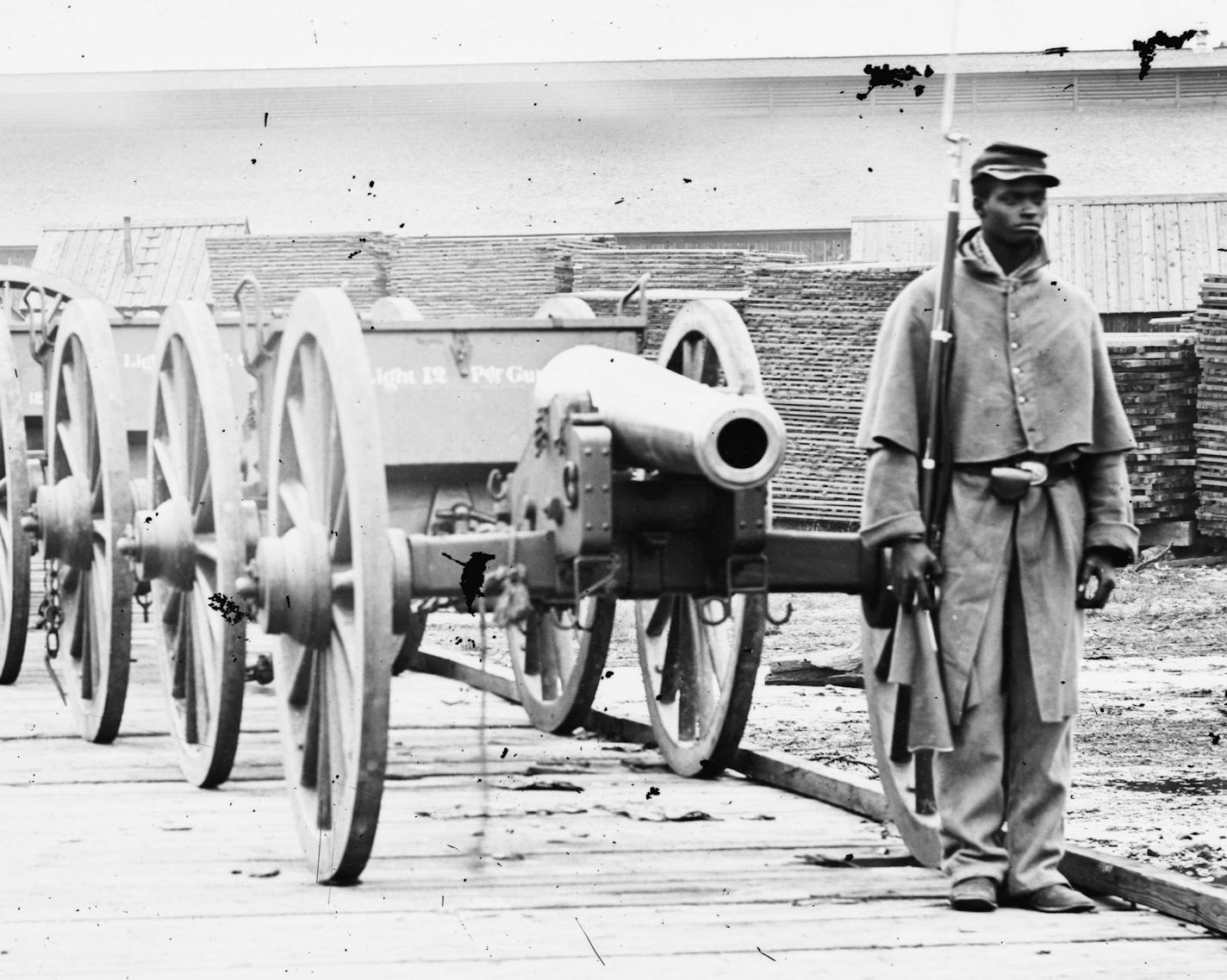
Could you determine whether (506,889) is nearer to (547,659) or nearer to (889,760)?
(889,760)

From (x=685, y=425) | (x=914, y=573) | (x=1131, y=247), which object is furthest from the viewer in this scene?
(x=1131, y=247)

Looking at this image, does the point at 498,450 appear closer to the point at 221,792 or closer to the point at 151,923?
the point at 221,792

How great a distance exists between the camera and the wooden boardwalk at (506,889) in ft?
14.5

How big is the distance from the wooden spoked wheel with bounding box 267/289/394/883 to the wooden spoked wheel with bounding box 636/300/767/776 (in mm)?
1079

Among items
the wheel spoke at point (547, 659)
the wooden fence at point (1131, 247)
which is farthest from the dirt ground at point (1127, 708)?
the wooden fence at point (1131, 247)

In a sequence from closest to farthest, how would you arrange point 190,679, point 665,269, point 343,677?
point 343,677 → point 190,679 → point 665,269

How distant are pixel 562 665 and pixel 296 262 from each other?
1190cm

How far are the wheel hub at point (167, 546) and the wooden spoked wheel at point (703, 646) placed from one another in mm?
1334

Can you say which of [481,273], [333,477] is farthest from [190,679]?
[481,273]

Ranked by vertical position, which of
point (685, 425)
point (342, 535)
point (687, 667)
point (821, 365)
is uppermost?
point (821, 365)

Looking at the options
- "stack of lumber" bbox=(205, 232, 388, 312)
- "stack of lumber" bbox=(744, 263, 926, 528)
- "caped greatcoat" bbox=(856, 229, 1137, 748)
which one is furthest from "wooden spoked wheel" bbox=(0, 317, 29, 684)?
"stack of lumber" bbox=(205, 232, 388, 312)

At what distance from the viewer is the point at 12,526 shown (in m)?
8.76

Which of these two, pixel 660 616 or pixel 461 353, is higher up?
pixel 461 353

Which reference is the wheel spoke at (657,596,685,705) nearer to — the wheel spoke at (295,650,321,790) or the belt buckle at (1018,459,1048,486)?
the wheel spoke at (295,650,321,790)
